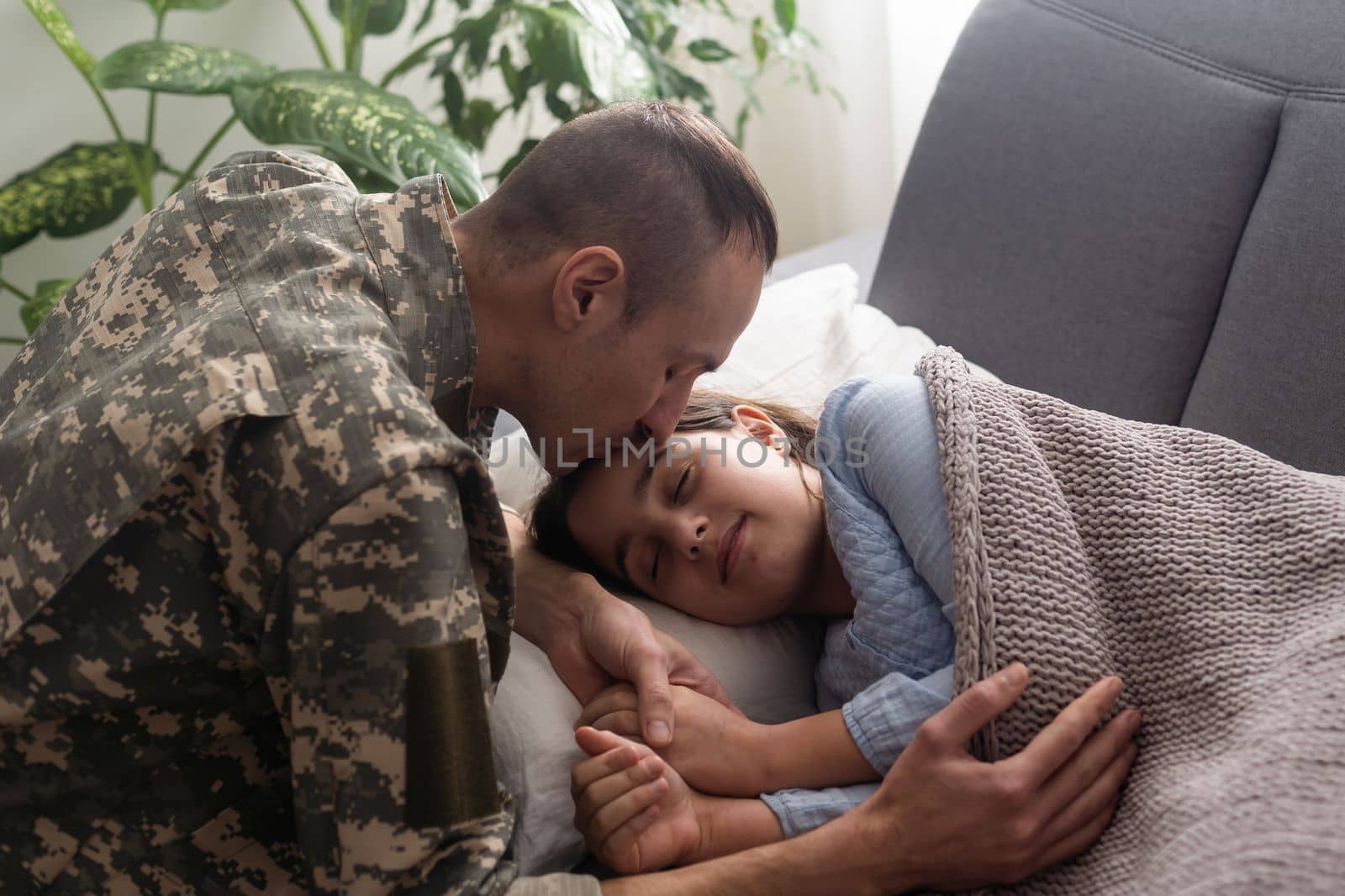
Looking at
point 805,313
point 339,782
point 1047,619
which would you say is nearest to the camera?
point 339,782

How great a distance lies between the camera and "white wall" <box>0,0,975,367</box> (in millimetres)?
2344

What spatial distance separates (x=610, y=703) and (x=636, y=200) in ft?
1.60

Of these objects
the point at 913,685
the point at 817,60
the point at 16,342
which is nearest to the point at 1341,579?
the point at 913,685

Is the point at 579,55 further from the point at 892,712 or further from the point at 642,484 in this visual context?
the point at 892,712

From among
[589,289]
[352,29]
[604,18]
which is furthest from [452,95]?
[589,289]

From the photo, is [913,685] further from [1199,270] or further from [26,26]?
[26,26]

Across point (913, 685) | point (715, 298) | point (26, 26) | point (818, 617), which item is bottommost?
point (818, 617)

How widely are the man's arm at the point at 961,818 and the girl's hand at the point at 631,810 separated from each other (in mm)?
40

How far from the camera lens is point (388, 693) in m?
0.88

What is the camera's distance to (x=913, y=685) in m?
1.06

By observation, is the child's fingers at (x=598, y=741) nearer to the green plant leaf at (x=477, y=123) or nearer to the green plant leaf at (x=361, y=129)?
the green plant leaf at (x=361, y=129)

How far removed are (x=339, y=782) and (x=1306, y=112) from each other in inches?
52.2

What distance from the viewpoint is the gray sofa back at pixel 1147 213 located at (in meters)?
1.39

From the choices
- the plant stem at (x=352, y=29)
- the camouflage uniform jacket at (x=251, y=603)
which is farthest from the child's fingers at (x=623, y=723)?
the plant stem at (x=352, y=29)
